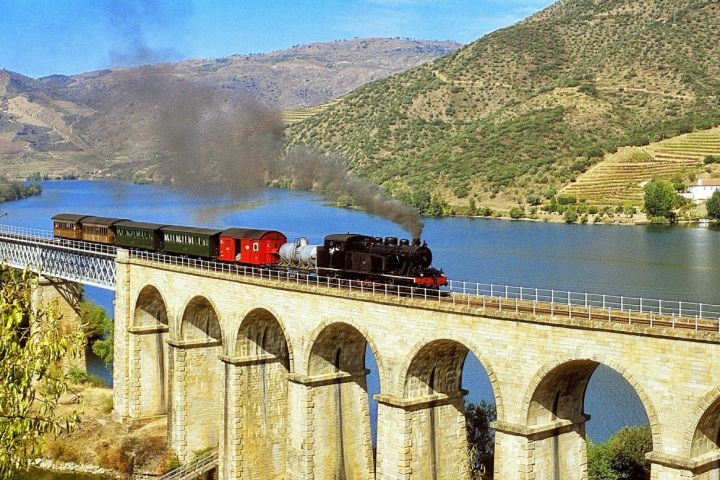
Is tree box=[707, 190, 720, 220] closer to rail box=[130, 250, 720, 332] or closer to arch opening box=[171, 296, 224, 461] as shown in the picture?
rail box=[130, 250, 720, 332]

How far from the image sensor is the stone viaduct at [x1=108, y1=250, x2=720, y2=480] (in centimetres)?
2561

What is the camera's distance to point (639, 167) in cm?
12425

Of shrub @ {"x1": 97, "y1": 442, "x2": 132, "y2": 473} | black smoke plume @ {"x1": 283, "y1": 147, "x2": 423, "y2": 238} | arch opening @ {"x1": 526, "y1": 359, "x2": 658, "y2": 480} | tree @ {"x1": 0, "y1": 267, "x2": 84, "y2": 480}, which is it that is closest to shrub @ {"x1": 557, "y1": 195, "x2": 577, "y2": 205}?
black smoke plume @ {"x1": 283, "y1": 147, "x2": 423, "y2": 238}

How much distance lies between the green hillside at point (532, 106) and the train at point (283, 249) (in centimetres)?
6669

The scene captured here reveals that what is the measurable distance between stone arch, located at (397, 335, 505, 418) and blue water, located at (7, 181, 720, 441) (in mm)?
16362

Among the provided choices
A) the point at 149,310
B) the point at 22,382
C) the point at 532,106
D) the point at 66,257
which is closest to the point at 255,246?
the point at 149,310

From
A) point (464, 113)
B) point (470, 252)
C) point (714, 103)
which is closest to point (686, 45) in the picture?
point (714, 103)

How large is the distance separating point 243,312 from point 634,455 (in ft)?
57.8

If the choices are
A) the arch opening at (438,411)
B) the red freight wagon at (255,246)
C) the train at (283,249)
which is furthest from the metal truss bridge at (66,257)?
the arch opening at (438,411)

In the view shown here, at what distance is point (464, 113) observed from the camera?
553ft

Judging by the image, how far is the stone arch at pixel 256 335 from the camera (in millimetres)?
42031

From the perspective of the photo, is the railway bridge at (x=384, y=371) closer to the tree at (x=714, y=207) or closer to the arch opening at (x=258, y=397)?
the arch opening at (x=258, y=397)

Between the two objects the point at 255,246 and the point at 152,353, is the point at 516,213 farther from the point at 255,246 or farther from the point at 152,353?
the point at 255,246

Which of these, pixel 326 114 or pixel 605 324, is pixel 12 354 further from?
pixel 326 114
